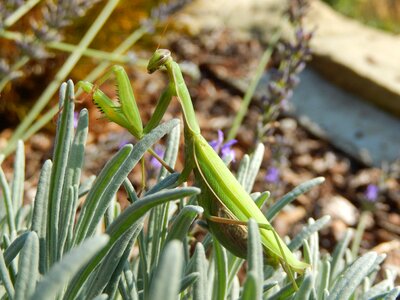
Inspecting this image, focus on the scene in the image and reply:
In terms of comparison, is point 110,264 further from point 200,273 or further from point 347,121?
point 347,121

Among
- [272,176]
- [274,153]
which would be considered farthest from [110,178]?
[274,153]

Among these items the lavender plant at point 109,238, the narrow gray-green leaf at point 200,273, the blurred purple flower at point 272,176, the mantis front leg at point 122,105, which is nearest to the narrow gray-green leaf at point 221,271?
the lavender plant at point 109,238

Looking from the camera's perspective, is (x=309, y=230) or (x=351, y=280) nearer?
(x=351, y=280)

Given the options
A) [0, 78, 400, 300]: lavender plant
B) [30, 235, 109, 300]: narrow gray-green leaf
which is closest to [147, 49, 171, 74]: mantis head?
[0, 78, 400, 300]: lavender plant

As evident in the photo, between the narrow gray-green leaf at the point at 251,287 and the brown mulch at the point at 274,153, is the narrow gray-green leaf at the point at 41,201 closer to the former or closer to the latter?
the narrow gray-green leaf at the point at 251,287

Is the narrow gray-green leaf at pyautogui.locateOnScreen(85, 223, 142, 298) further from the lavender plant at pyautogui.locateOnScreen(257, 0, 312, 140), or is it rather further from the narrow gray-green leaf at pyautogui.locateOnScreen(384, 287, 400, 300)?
the lavender plant at pyautogui.locateOnScreen(257, 0, 312, 140)
